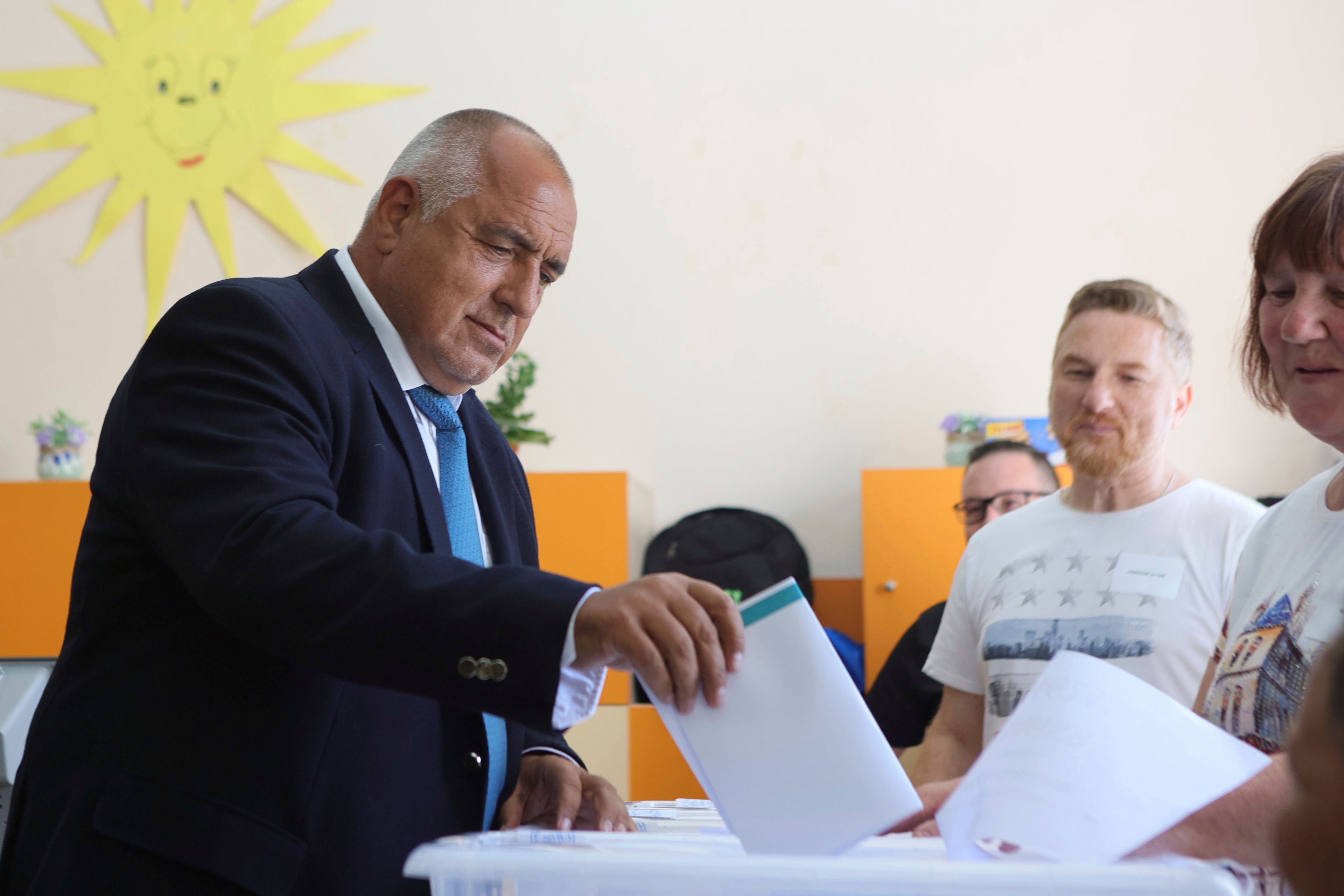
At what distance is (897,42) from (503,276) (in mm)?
2609

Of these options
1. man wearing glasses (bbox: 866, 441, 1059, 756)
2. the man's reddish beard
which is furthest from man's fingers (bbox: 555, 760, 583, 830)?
man wearing glasses (bbox: 866, 441, 1059, 756)

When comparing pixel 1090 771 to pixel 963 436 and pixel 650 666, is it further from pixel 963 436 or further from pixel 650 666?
pixel 963 436

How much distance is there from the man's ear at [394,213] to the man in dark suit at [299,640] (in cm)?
10

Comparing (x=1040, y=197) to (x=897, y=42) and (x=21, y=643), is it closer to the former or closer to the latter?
(x=897, y=42)

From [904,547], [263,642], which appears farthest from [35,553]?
[263,642]

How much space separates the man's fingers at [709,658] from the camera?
2.20 ft

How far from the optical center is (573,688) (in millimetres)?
748

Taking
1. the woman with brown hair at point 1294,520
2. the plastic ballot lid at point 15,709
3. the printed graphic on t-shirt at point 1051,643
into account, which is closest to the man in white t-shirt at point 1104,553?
the printed graphic on t-shirt at point 1051,643

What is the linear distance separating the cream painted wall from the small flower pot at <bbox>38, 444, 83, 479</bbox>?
38 cm

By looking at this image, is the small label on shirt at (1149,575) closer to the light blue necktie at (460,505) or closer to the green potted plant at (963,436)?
the light blue necktie at (460,505)

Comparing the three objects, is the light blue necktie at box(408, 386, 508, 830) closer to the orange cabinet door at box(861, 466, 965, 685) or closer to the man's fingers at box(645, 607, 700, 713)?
the man's fingers at box(645, 607, 700, 713)

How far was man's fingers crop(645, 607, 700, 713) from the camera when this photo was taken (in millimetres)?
670

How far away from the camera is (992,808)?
640 mm

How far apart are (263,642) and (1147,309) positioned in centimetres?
177
